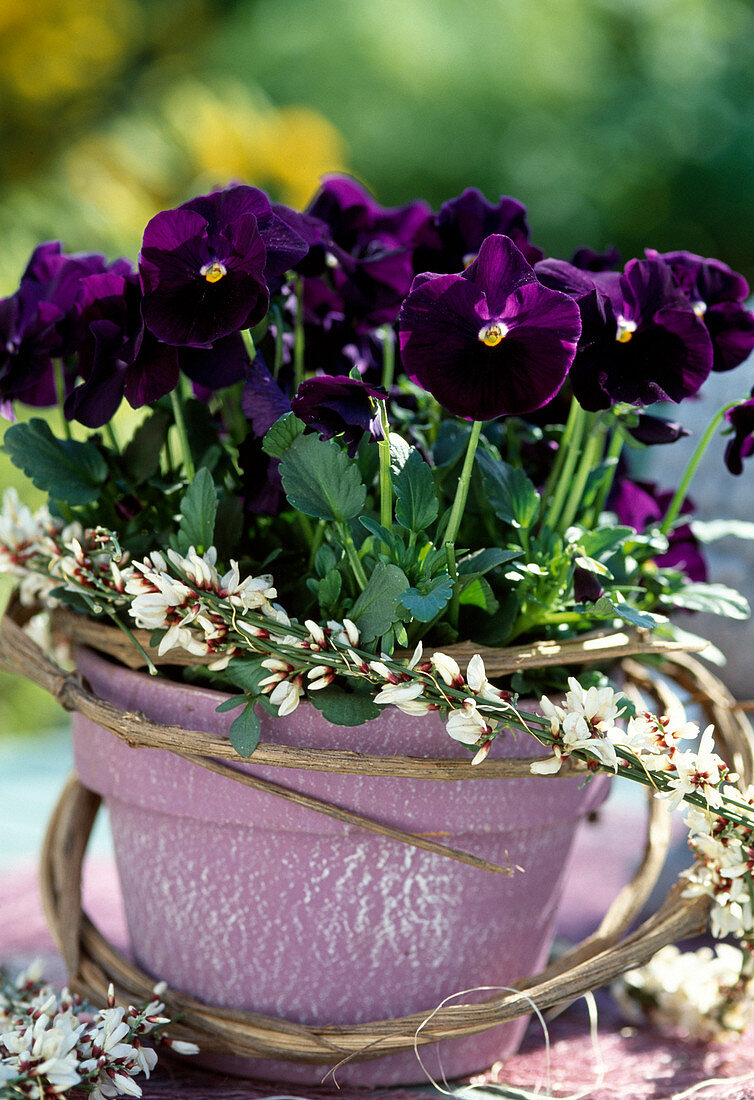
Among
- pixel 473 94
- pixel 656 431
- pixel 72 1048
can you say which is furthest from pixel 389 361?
pixel 473 94

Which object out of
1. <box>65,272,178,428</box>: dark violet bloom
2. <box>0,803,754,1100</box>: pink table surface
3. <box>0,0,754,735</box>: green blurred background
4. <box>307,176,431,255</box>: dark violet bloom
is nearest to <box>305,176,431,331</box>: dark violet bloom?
<box>307,176,431,255</box>: dark violet bloom

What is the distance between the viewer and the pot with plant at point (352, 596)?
1.51ft

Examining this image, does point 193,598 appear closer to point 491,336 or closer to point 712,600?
point 491,336

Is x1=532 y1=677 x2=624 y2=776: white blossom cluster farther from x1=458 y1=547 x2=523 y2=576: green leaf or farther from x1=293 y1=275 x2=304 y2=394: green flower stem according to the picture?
x1=293 y1=275 x2=304 y2=394: green flower stem

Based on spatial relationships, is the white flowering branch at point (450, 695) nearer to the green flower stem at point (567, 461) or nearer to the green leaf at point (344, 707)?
the green leaf at point (344, 707)

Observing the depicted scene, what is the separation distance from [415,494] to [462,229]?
0.19 m

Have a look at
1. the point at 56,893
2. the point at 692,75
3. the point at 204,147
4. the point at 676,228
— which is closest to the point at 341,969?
the point at 56,893

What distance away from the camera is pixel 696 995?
0.61m

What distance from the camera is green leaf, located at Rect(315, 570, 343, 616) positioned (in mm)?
479

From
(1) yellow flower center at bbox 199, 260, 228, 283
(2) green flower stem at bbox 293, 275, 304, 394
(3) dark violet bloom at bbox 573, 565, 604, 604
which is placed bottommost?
(3) dark violet bloom at bbox 573, 565, 604, 604

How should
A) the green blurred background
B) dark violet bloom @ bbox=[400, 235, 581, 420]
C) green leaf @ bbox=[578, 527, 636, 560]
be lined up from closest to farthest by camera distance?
dark violet bloom @ bbox=[400, 235, 581, 420]
green leaf @ bbox=[578, 527, 636, 560]
the green blurred background

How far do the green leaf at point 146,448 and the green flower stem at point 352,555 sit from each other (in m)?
0.14

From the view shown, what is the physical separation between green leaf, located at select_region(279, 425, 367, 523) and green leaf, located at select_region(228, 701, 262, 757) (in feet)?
0.33

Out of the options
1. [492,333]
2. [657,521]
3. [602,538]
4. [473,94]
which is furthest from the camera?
[473,94]
